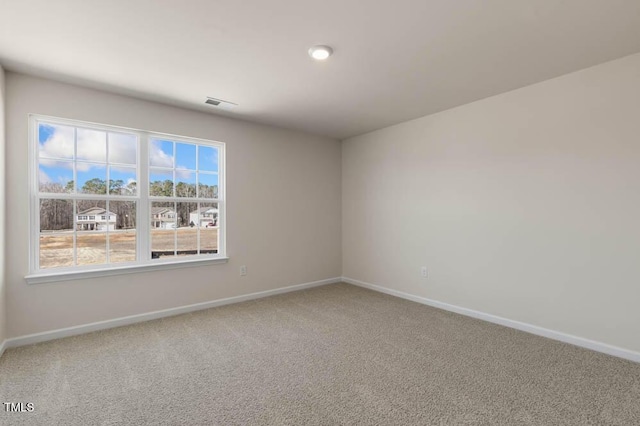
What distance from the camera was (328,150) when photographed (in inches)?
203

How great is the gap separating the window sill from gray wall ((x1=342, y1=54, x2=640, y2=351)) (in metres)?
2.62

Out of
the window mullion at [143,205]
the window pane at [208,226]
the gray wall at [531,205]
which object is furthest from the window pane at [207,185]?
the gray wall at [531,205]

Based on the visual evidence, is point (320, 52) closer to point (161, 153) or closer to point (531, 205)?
point (161, 153)

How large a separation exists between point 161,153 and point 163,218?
0.79 meters

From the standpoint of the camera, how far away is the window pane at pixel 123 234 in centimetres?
334

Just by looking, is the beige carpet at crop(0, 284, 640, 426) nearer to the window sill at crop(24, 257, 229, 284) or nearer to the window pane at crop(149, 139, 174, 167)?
the window sill at crop(24, 257, 229, 284)

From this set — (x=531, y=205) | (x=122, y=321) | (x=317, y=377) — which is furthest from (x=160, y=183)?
(x=531, y=205)

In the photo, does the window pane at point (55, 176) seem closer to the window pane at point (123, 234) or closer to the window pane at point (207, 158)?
the window pane at point (123, 234)

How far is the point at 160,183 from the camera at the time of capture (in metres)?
3.68

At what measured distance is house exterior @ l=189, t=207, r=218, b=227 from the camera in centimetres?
392

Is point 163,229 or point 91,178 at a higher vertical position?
point 91,178

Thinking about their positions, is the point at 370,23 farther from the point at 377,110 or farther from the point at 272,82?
the point at 377,110

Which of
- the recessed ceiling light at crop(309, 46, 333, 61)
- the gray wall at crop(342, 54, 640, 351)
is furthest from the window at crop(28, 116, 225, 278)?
the gray wall at crop(342, 54, 640, 351)

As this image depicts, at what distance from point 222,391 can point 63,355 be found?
160 cm
